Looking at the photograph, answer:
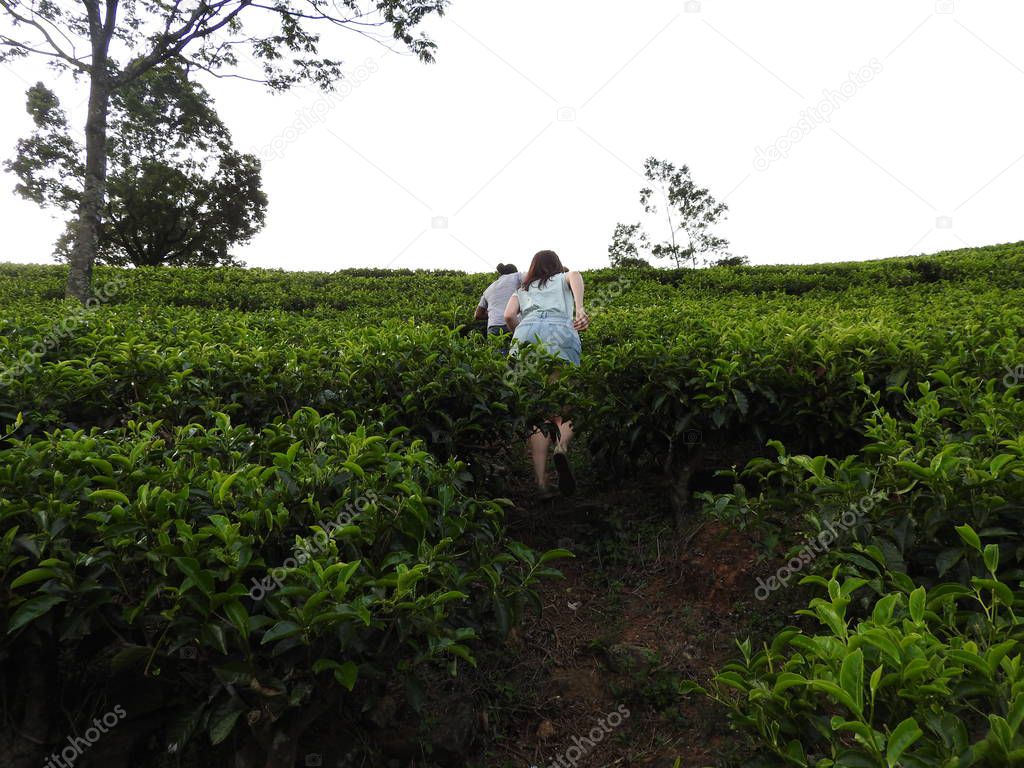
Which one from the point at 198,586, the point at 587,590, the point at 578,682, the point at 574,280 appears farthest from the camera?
the point at 574,280

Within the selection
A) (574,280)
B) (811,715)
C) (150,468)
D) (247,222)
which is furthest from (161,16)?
(247,222)

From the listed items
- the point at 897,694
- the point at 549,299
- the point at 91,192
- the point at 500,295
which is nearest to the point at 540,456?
the point at 549,299

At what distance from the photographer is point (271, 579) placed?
1.71 metres

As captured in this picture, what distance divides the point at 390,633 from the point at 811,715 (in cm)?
105

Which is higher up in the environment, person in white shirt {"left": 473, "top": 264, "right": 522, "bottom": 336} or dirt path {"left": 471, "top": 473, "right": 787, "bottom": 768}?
person in white shirt {"left": 473, "top": 264, "right": 522, "bottom": 336}

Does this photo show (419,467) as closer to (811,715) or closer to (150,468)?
(150,468)

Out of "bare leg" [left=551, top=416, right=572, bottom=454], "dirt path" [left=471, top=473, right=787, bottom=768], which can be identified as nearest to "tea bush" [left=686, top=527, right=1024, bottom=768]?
"dirt path" [left=471, top=473, right=787, bottom=768]

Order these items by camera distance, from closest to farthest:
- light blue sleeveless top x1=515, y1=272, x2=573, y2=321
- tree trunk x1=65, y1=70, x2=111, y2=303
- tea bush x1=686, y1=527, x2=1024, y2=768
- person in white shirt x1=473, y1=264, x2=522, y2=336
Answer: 1. tea bush x1=686, y1=527, x2=1024, y2=768
2. light blue sleeveless top x1=515, y1=272, x2=573, y2=321
3. person in white shirt x1=473, y1=264, x2=522, y2=336
4. tree trunk x1=65, y1=70, x2=111, y2=303

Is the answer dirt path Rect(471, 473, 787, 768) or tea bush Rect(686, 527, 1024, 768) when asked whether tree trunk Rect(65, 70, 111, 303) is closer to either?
dirt path Rect(471, 473, 787, 768)

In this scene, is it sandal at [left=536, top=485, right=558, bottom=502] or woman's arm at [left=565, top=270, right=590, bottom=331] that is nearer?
sandal at [left=536, top=485, right=558, bottom=502]

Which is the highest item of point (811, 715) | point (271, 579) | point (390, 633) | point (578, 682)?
point (271, 579)

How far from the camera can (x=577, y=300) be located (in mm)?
4953

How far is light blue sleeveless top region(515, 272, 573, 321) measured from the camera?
488 centimetres

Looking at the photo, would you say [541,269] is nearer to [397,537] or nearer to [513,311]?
[513,311]
